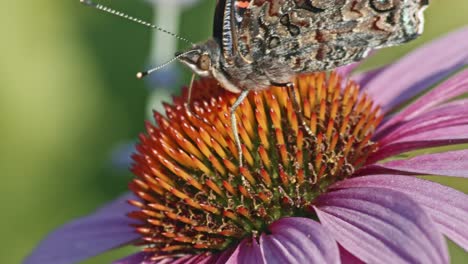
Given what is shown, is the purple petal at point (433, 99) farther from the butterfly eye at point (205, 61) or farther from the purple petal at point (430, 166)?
the butterfly eye at point (205, 61)

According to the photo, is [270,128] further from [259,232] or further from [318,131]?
[259,232]

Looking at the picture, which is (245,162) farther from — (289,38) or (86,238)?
(86,238)

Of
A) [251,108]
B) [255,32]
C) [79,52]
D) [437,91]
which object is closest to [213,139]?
[251,108]

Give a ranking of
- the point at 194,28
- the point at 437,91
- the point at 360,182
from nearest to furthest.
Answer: the point at 360,182 → the point at 437,91 → the point at 194,28

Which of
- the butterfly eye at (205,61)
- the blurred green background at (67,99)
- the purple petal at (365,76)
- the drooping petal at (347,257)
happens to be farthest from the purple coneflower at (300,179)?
the blurred green background at (67,99)

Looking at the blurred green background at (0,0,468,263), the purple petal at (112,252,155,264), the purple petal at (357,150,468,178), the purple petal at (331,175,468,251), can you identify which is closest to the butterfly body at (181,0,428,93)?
the purple petal at (357,150,468,178)

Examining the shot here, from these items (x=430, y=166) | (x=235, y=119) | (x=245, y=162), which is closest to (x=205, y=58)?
(x=235, y=119)

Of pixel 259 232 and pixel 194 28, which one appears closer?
pixel 259 232
